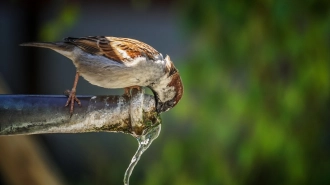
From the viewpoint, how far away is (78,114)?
1231mm

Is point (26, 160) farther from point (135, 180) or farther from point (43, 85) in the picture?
point (43, 85)

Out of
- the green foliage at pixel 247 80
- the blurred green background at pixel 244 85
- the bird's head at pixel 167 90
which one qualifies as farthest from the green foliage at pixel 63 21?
the bird's head at pixel 167 90

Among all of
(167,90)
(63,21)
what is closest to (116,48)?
(167,90)

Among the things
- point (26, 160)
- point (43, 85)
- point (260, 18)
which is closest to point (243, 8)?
point (260, 18)

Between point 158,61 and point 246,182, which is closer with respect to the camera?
point 158,61

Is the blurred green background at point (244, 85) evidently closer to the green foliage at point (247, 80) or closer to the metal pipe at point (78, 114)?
the green foliage at point (247, 80)

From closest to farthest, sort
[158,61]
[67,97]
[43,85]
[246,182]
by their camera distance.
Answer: [67,97] < [158,61] < [246,182] < [43,85]

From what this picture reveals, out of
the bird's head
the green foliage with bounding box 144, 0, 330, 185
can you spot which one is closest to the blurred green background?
the green foliage with bounding box 144, 0, 330, 185

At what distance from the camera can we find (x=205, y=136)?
2707 mm

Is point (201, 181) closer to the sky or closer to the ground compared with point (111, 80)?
closer to the ground

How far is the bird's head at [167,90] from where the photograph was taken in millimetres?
1316

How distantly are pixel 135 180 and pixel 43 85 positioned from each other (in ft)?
3.07

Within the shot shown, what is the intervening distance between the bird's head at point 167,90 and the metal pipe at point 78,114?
0.02 meters

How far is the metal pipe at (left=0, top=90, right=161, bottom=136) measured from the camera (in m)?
1.19
